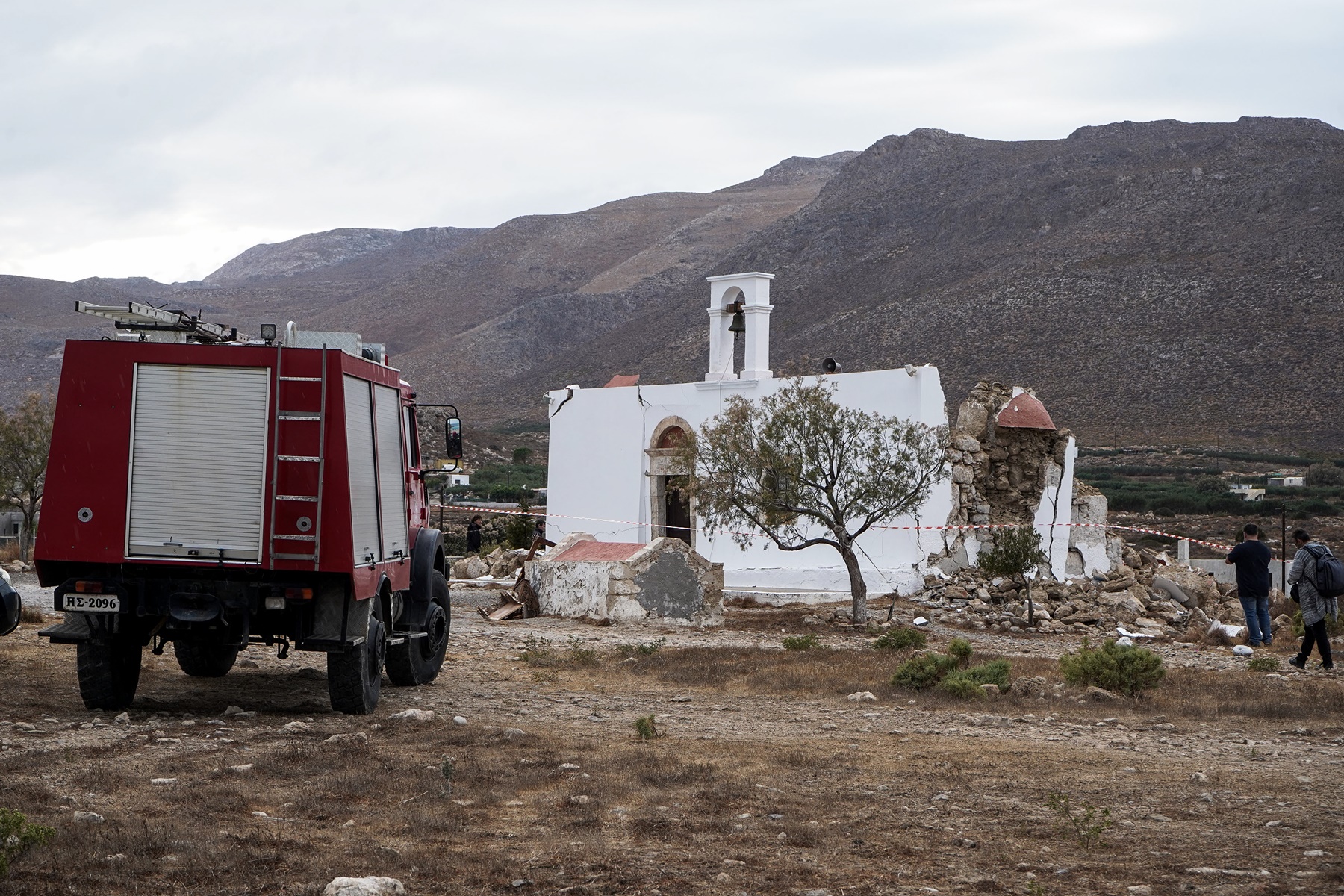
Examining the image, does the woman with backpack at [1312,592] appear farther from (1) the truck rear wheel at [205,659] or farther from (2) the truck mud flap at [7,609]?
(2) the truck mud flap at [7,609]

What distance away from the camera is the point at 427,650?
11258mm

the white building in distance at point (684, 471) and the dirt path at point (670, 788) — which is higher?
the white building in distance at point (684, 471)

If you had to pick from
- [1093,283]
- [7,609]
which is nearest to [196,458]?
[7,609]

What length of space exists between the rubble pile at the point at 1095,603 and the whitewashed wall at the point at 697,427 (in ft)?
3.24

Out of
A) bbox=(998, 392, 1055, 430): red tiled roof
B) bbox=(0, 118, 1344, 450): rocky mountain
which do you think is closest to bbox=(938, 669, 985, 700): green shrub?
bbox=(0, 118, 1344, 450): rocky mountain

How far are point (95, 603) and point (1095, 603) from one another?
597 inches

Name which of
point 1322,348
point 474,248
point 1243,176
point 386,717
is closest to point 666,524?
point 386,717

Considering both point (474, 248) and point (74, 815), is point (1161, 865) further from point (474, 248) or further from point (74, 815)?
point (474, 248)

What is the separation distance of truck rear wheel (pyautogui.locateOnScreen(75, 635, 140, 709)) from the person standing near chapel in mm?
12242

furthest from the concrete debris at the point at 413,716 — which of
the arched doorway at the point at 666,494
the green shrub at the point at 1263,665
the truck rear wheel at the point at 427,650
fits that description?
the arched doorway at the point at 666,494

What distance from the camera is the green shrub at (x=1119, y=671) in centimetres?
1109

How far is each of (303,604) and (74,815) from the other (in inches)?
115

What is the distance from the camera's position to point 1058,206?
3676 inches

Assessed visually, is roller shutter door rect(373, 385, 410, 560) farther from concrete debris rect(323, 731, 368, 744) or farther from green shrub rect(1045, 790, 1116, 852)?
green shrub rect(1045, 790, 1116, 852)
